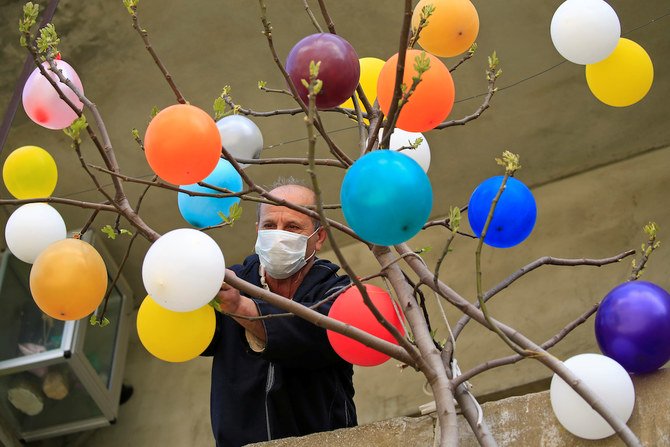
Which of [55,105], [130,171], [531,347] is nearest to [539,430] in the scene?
[531,347]

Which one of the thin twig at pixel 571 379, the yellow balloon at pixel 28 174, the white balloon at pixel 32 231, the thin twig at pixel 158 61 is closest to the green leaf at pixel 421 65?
the thin twig at pixel 571 379

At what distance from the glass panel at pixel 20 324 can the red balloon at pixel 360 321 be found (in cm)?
368

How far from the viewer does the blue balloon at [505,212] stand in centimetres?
258

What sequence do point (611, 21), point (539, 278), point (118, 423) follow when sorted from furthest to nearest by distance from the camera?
point (118, 423), point (539, 278), point (611, 21)

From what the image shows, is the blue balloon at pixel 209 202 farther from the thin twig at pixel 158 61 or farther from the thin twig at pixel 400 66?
the thin twig at pixel 400 66

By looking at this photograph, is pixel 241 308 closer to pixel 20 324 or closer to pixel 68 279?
pixel 68 279

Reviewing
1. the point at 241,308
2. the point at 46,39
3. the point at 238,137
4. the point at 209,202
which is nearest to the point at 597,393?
the point at 241,308

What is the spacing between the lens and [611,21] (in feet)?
9.78

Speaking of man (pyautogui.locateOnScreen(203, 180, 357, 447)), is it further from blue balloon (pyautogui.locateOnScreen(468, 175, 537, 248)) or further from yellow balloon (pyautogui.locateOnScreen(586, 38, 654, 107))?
yellow balloon (pyautogui.locateOnScreen(586, 38, 654, 107))

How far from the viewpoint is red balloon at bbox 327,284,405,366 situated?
7.92 ft

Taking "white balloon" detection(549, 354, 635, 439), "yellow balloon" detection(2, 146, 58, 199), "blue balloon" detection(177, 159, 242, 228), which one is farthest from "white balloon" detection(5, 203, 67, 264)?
"white balloon" detection(549, 354, 635, 439)

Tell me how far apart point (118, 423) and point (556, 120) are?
3.40 metres

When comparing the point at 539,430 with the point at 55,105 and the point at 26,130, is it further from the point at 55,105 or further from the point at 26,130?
the point at 26,130

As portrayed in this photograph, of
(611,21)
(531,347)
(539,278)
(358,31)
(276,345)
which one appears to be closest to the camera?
(531,347)
